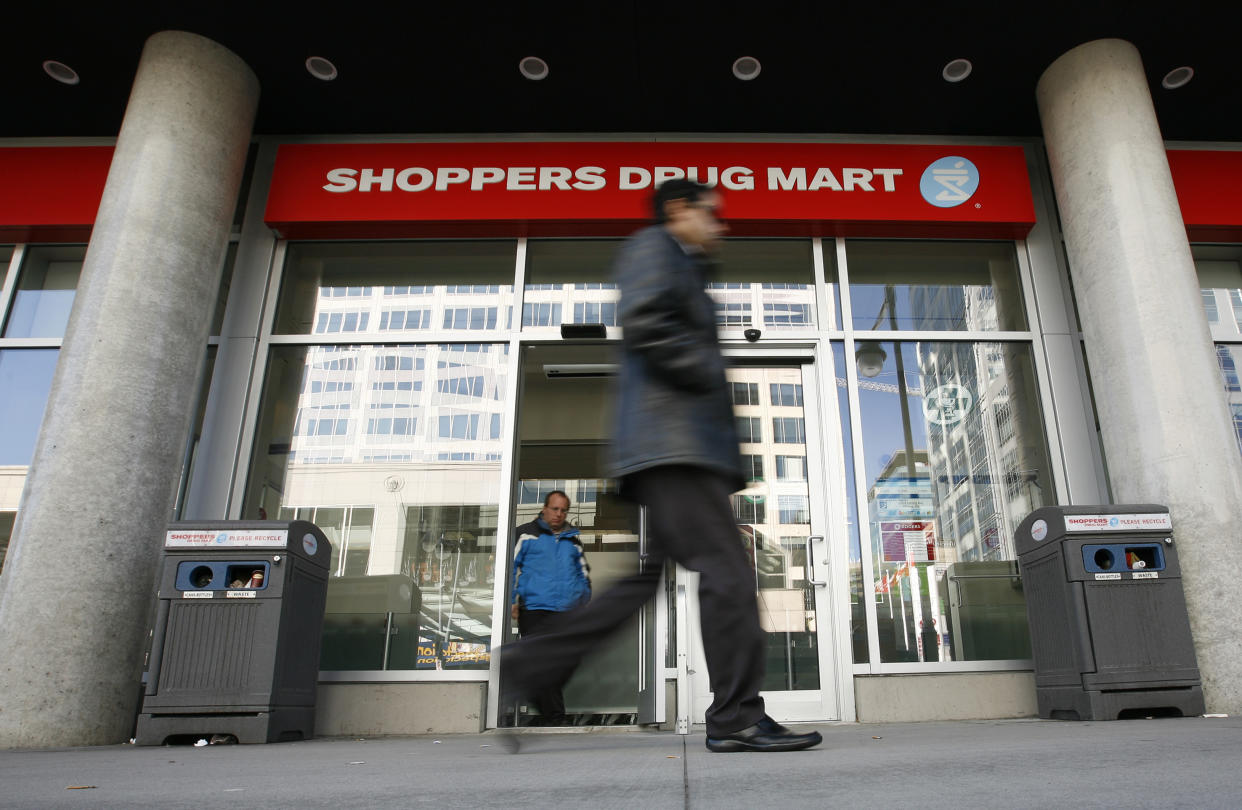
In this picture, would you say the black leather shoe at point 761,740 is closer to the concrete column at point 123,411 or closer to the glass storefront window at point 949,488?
the glass storefront window at point 949,488

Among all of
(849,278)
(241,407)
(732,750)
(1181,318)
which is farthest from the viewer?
(849,278)

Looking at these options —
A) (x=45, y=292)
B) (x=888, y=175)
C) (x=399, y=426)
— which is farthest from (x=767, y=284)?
(x=45, y=292)

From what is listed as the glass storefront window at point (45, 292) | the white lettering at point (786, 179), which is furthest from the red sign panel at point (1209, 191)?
the glass storefront window at point (45, 292)

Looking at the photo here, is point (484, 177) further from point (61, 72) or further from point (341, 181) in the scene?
point (61, 72)

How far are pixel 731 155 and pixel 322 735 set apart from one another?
503 cm

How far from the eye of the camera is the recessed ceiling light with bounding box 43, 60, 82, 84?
625 cm

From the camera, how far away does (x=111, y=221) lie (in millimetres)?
5504

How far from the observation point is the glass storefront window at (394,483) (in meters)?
5.73

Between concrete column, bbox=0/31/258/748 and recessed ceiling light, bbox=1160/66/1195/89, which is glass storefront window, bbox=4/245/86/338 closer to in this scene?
concrete column, bbox=0/31/258/748

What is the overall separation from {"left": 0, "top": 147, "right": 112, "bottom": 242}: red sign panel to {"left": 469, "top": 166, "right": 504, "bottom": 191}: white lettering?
9.27 ft

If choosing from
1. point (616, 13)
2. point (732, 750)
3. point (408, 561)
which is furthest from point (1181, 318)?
point (408, 561)

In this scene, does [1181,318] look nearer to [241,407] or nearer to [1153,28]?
[1153,28]

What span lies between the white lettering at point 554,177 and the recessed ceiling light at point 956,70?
9.26 feet

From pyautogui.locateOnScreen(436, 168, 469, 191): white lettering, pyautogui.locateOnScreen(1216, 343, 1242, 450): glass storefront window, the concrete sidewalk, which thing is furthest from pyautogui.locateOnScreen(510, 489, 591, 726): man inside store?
pyautogui.locateOnScreen(1216, 343, 1242, 450): glass storefront window
